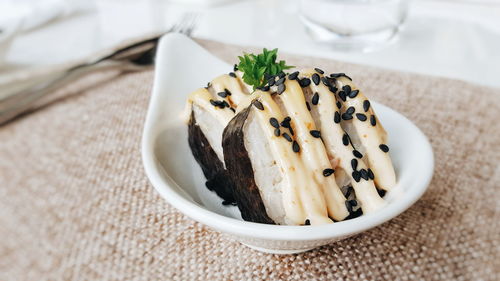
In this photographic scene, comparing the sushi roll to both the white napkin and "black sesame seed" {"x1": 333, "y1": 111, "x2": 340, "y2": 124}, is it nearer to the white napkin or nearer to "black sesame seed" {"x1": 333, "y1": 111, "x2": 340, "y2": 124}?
"black sesame seed" {"x1": 333, "y1": 111, "x2": 340, "y2": 124}

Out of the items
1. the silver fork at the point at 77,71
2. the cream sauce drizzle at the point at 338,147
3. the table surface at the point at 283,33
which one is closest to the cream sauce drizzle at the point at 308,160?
the cream sauce drizzle at the point at 338,147

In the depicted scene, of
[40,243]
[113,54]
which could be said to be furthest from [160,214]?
[113,54]

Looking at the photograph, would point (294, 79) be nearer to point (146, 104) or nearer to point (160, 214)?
point (160, 214)

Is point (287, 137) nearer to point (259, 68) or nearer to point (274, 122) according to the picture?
point (274, 122)

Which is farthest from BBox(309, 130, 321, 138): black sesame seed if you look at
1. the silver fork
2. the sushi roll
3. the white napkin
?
the white napkin

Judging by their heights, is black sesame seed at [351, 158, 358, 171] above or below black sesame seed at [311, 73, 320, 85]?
below

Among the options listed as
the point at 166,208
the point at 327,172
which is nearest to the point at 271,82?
the point at 327,172
